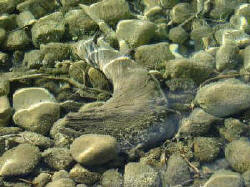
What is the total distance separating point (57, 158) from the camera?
132 inches

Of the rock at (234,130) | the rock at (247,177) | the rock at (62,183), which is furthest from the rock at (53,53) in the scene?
the rock at (247,177)

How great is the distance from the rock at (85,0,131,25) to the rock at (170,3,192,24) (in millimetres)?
648

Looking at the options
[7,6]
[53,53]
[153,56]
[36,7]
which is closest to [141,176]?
[153,56]

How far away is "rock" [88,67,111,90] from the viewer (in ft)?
12.7

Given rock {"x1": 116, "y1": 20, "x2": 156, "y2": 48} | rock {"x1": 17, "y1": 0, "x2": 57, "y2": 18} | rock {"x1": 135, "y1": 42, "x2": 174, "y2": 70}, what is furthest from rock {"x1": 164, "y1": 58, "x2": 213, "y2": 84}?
rock {"x1": 17, "y1": 0, "x2": 57, "y2": 18}

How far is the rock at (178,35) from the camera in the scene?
4.28m

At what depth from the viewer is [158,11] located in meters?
4.55

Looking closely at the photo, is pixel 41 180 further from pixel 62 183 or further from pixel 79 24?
pixel 79 24

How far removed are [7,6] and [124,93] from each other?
2.28m

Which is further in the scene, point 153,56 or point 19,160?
point 153,56

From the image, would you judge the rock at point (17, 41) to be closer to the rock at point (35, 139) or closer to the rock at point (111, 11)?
the rock at point (111, 11)

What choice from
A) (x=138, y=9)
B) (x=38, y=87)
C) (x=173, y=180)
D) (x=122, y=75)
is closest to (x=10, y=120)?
(x=38, y=87)

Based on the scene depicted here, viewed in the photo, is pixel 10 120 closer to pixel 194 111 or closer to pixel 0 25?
pixel 0 25

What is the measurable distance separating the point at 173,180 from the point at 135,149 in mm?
501
